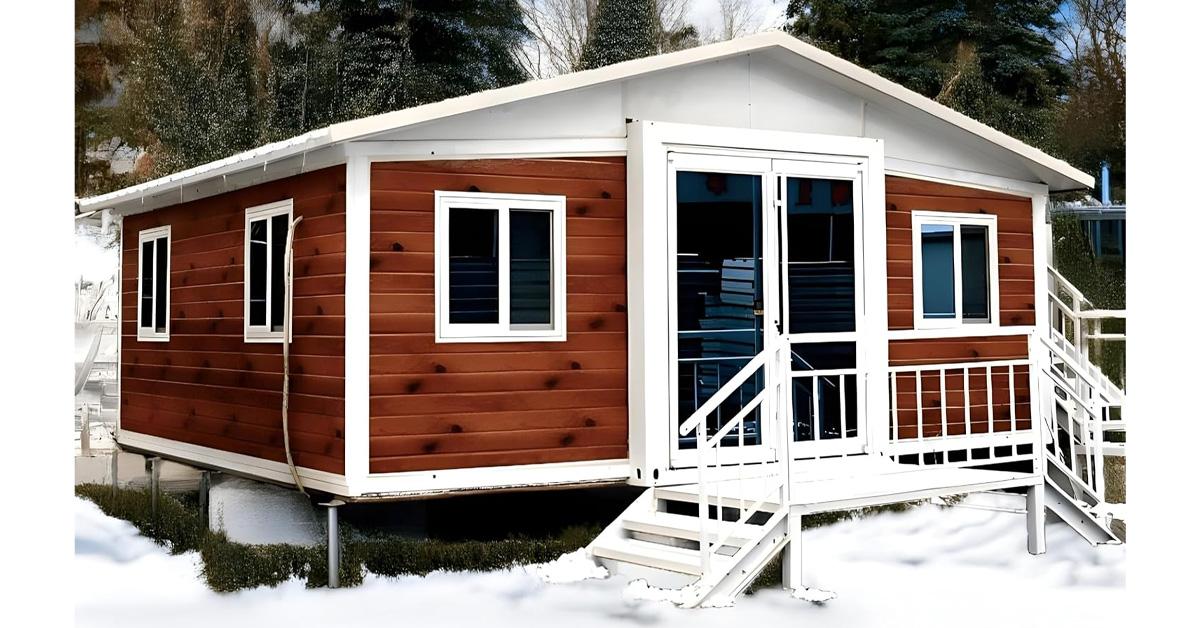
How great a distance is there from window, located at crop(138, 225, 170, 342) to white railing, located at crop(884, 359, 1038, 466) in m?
5.96

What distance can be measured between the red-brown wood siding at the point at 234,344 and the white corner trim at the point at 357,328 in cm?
8

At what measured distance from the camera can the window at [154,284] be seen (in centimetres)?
1055

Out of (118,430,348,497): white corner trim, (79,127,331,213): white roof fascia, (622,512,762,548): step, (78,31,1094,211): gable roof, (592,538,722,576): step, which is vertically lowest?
(592,538,722,576): step

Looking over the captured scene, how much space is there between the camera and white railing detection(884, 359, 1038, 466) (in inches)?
364

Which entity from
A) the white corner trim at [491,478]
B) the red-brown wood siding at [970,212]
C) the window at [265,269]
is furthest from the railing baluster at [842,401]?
the window at [265,269]

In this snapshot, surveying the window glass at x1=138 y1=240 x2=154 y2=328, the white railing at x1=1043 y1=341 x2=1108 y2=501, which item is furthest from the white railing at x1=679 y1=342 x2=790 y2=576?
the window glass at x1=138 y1=240 x2=154 y2=328

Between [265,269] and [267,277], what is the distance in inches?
4.3

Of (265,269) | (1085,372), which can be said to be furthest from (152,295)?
(1085,372)

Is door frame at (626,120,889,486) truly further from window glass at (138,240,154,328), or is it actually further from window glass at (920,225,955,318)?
window glass at (138,240,154,328)

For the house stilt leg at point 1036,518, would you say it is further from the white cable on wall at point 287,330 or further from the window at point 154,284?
the window at point 154,284

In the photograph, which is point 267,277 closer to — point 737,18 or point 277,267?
point 277,267

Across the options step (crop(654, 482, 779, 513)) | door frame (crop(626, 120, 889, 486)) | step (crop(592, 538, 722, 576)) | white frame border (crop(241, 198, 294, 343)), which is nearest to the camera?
step (crop(592, 538, 722, 576))

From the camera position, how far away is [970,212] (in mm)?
9961
